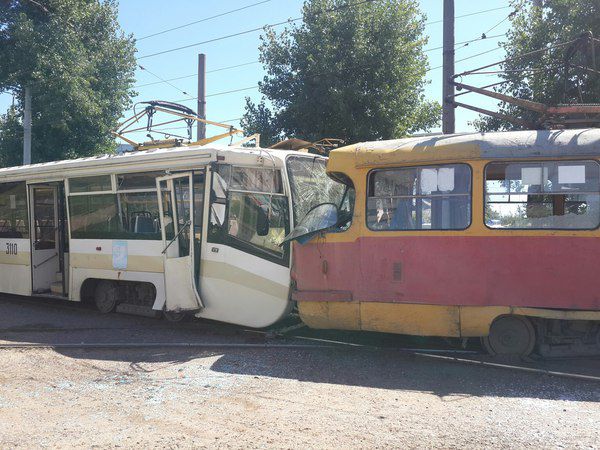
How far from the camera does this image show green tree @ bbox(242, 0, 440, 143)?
1401 centimetres

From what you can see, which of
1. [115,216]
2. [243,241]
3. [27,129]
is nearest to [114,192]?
[115,216]

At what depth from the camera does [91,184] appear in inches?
371

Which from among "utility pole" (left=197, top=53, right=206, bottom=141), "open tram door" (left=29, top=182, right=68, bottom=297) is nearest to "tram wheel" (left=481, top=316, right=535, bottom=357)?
"open tram door" (left=29, top=182, right=68, bottom=297)

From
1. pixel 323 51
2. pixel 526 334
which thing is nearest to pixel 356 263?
pixel 526 334

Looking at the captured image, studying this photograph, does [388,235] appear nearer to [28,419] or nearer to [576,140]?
[576,140]

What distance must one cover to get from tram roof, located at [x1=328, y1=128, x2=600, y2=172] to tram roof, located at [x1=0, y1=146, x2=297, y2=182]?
1352 millimetres

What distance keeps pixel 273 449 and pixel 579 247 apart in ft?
12.8

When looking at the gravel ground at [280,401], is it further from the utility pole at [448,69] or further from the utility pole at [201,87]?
the utility pole at [201,87]

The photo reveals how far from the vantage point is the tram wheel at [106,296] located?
31.3ft

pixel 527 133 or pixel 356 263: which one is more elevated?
pixel 527 133

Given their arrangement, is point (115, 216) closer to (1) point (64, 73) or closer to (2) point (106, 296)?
(2) point (106, 296)

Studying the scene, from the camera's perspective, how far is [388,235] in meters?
6.66

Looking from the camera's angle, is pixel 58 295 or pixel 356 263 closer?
pixel 356 263

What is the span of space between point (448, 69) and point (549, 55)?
236 centimetres
